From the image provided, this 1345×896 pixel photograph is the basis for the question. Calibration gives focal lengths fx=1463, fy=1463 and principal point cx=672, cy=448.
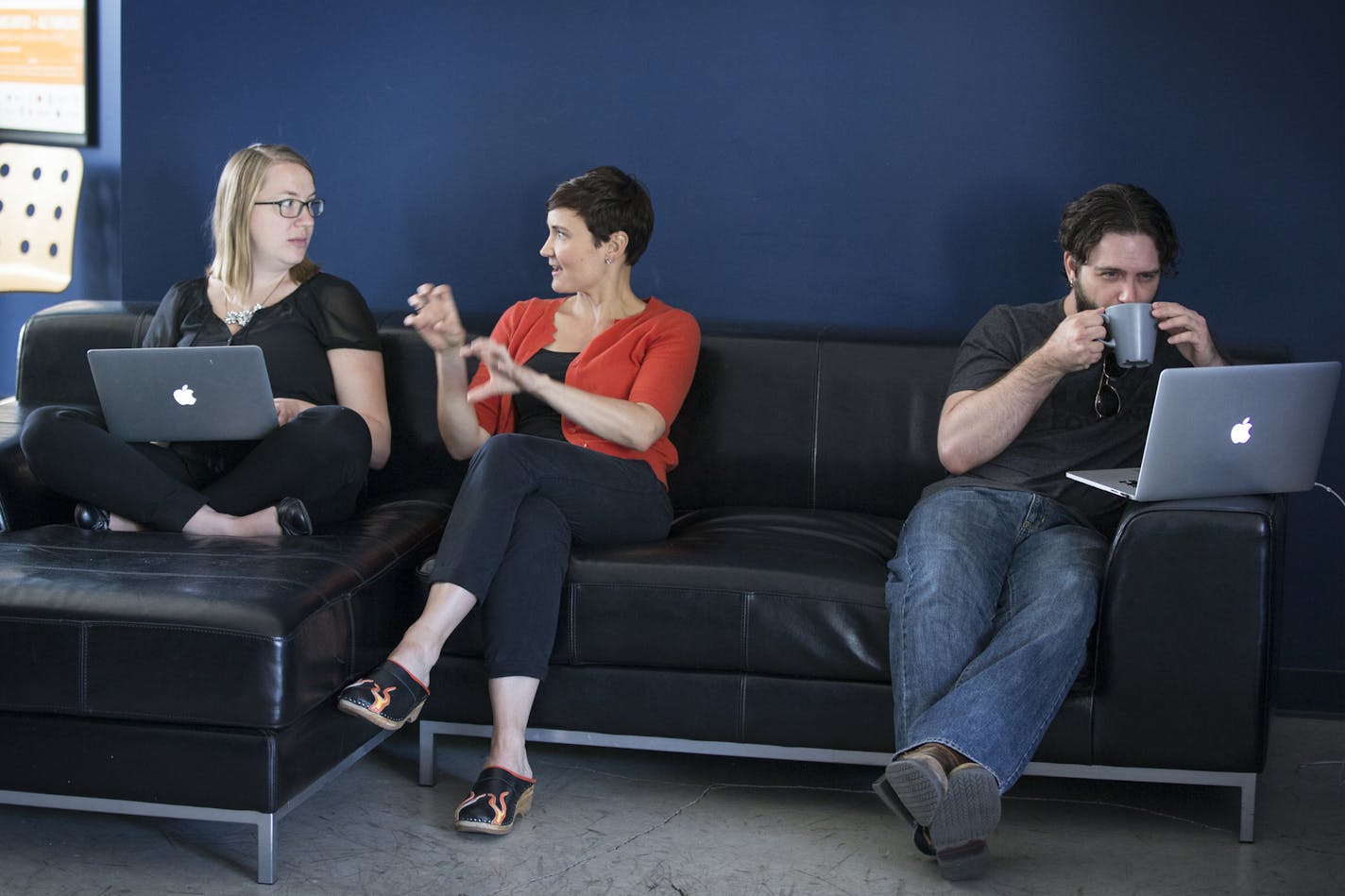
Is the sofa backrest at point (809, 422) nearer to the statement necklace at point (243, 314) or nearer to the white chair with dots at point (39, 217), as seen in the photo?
the statement necklace at point (243, 314)

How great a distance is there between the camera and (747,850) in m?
2.42

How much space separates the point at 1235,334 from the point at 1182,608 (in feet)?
3.74

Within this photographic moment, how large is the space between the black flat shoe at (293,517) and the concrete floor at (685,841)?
1.53ft

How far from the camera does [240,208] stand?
309cm

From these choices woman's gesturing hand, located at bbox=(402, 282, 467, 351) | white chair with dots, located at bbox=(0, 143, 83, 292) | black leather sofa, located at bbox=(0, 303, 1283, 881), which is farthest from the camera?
white chair with dots, located at bbox=(0, 143, 83, 292)

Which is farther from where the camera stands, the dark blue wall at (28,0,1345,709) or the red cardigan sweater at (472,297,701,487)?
the dark blue wall at (28,0,1345,709)

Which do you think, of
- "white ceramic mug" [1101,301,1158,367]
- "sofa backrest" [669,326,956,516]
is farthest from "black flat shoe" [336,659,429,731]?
"white ceramic mug" [1101,301,1158,367]

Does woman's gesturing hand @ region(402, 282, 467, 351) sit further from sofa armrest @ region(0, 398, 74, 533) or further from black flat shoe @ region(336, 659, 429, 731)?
sofa armrest @ region(0, 398, 74, 533)

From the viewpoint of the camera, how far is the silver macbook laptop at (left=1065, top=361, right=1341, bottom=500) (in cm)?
234

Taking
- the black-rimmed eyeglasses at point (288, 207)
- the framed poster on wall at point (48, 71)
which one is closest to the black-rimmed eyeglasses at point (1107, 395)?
the black-rimmed eyeglasses at point (288, 207)

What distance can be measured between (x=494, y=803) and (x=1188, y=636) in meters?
1.18

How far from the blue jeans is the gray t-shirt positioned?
0.28ft

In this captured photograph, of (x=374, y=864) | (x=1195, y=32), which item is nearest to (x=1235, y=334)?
(x=1195, y=32)

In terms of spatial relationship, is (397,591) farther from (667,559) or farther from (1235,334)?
(1235,334)
